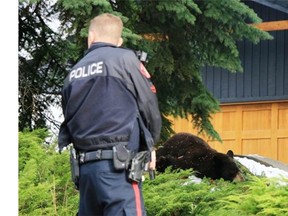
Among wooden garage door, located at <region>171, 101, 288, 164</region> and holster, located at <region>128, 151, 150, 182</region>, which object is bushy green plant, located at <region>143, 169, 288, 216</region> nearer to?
holster, located at <region>128, 151, 150, 182</region>

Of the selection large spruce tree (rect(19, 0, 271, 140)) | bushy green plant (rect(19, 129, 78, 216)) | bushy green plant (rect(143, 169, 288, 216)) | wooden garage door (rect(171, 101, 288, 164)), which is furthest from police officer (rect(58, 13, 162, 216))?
wooden garage door (rect(171, 101, 288, 164))

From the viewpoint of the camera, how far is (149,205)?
7.59 m

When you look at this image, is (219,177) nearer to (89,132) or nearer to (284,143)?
(89,132)

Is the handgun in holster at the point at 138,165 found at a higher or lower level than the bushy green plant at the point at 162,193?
higher

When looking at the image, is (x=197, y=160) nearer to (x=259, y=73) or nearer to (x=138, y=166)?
(x=138, y=166)

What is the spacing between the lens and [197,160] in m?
10.5

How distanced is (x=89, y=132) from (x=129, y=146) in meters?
0.26

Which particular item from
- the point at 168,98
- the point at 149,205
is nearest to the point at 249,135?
the point at 168,98

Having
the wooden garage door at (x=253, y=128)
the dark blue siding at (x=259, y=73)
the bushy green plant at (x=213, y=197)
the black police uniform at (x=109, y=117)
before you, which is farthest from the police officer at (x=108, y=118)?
the dark blue siding at (x=259, y=73)

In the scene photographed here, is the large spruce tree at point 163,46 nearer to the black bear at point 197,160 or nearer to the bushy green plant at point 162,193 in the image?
the black bear at point 197,160

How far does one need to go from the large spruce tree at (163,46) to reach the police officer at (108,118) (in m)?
4.32

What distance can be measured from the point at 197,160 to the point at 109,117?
4.79 metres

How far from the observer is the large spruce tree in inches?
426

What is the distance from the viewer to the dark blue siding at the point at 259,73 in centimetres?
2331
